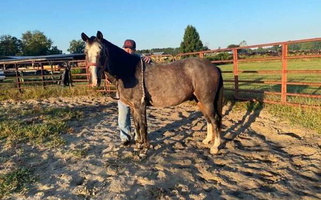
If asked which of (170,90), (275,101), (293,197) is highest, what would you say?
(170,90)

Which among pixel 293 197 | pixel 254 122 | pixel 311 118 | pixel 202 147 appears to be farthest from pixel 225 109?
pixel 293 197

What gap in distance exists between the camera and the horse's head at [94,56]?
10.6ft

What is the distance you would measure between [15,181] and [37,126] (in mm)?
2418

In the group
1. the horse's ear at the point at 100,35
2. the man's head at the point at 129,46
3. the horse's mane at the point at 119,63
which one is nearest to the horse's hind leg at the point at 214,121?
the horse's mane at the point at 119,63

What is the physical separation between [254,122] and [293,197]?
278cm

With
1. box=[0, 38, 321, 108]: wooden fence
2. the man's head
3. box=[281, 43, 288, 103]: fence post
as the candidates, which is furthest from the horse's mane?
box=[281, 43, 288, 103]: fence post

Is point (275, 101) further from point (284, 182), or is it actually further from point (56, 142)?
point (56, 142)

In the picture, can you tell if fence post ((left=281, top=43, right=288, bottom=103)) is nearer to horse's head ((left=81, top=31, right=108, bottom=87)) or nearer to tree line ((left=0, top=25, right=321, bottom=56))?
horse's head ((left=81, top=31, right=108, bottom=87))

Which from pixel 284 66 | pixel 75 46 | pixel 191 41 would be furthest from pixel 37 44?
pixel 284 66

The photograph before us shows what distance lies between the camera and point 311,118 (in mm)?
4938

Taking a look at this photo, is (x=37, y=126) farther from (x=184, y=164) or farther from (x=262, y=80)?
(x=262, y=80)

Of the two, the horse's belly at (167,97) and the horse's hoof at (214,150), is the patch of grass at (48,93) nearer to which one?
the horse's belly at (167,97)

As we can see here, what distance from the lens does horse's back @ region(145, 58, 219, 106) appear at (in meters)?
3.95

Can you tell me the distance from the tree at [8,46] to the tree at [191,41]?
39.3 m
